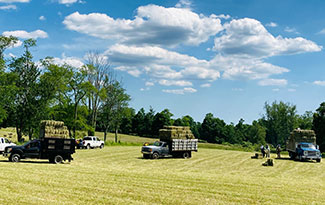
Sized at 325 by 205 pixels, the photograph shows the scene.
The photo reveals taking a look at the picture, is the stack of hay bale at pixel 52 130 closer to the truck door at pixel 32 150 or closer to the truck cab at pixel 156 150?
the truck cab at pixel 156 150

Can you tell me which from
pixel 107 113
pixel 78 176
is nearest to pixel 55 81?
pixel 107 113

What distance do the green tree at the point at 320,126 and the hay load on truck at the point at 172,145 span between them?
36171 mm

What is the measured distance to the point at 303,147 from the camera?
1407 inches

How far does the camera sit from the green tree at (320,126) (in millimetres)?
61688

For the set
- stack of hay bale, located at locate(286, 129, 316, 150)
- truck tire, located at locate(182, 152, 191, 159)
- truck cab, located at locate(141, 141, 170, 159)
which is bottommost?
truck tire, located at locate(182, 152, 191, 159)

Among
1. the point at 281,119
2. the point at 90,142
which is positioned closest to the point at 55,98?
the point at 90,142

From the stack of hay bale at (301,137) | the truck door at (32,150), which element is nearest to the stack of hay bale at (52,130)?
the truck door at (32,150)

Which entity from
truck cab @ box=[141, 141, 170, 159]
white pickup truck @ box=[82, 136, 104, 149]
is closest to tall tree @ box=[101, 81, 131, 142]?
white pickup truck @ box=[82, 136, 104, 149]

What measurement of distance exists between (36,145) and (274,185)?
707 inches

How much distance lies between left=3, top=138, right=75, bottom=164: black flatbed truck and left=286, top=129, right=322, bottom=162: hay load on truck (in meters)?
23.1

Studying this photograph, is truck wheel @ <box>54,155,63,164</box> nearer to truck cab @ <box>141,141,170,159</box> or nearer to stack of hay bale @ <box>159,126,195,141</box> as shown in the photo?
truck cab @ <box>141,141,170,159</box>

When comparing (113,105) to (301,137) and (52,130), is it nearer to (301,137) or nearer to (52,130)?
(52,130)

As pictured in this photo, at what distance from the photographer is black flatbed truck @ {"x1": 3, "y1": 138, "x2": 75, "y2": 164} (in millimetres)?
26000

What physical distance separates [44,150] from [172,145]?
41.5ft
